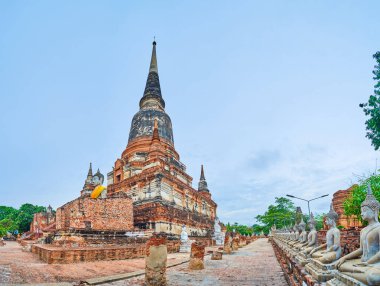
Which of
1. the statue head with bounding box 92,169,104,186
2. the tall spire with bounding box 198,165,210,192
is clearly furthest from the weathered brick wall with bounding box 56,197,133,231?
the tall spire with bounding box 198,165,210,192

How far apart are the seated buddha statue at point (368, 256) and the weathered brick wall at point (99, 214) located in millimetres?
16469

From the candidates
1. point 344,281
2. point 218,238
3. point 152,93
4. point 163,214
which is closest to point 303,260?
point 344,281

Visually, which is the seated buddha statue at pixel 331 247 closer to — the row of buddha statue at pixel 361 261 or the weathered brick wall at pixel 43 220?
the row of buddha statue at pixel 361 261

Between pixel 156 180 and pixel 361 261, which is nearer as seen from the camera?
pixel 361 261

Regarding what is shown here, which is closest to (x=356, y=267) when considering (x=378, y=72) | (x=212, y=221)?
(x=378, y=72)

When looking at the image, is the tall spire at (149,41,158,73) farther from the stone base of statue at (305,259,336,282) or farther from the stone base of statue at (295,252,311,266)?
the stone base of statue at (305,259,336,282)

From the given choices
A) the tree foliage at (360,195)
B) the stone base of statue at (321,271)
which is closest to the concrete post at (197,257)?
the stone base of statue at (321,271)

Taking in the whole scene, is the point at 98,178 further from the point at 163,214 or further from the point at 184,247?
the point at 184,247

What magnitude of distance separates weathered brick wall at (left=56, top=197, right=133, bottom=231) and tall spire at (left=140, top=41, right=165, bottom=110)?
1770 centimetres

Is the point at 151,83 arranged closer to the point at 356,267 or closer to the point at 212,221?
the point at 212,221

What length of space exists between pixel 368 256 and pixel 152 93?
3374 cm

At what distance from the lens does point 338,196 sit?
114ft

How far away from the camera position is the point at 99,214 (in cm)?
1794

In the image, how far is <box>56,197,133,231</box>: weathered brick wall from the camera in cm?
1752
